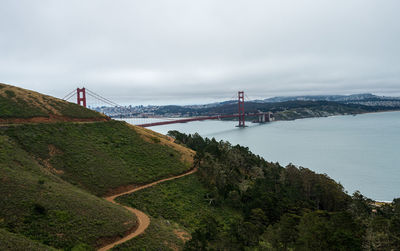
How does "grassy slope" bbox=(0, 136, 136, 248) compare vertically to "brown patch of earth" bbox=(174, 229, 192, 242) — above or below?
above

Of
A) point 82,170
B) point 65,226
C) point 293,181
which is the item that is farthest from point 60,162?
point 293,181

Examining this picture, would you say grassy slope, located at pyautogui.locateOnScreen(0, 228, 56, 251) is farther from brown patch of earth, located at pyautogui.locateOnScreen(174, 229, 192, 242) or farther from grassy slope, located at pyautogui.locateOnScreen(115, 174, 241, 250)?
brown patch of earth, located at pyautogui.locateOnScreen(174, 229, 192, 242)

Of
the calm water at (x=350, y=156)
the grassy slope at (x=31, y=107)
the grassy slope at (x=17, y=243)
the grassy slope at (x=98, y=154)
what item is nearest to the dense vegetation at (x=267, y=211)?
the grassy slope at (x=98, y=154)

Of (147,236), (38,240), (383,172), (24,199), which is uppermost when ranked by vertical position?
(24,199)

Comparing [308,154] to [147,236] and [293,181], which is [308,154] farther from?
[147,236]

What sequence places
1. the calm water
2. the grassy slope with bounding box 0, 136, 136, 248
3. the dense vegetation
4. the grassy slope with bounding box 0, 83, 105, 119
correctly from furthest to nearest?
the calm water
the grassy slope with bounding box 0, 83, 105, 119
the dense vegetation
the grassy slope with bounding box 0, 136, 136, 248

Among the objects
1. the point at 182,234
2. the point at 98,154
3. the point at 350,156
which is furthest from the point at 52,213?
the point at 350,156

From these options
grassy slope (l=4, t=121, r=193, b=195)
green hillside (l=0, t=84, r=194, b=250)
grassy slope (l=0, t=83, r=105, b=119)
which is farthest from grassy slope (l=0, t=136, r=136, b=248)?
grassy slope (l=0, t=83, r=105, b=119)
